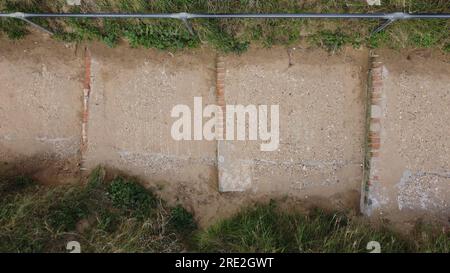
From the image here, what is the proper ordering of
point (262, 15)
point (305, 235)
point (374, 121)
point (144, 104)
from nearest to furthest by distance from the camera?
1. point (262, 15)
2. point (305, 235)
3. point (374, 121)
4. point (144, 104)

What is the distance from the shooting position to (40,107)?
4.93 m

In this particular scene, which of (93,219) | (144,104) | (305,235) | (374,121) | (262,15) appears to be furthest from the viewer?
(144,104)

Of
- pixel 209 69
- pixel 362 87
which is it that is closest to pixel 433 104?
pixel 362 87

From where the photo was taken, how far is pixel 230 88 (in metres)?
4.77

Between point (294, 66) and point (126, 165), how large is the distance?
8.14 ft

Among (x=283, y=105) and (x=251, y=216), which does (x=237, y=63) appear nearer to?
(x=283, y=105)

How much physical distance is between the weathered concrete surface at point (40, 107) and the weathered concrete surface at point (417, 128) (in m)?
3.90

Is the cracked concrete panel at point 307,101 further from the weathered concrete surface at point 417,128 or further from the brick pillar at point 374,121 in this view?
the weathered concrete surface at point 417,128

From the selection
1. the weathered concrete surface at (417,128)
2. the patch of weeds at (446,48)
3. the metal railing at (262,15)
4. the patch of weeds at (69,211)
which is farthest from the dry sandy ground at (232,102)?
the metal railing at (262,15)

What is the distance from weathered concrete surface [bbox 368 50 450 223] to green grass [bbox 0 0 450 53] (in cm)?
27

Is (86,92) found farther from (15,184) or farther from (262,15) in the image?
(262,15)

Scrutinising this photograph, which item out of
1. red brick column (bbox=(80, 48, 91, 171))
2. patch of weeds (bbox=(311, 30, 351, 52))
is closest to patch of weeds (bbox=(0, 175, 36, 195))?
red brick column (bbox=(80, 48, 91, 171))

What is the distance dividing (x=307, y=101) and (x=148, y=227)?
246 centimetres

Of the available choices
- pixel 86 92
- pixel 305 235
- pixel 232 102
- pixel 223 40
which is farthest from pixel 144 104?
pixel 305 235
